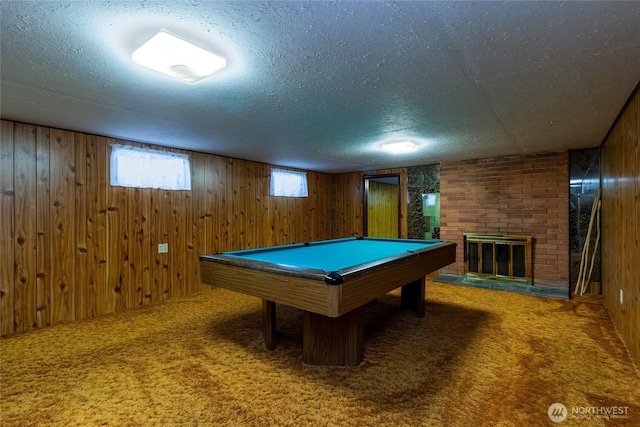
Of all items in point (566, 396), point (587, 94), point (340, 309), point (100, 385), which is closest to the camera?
point (340, 309)

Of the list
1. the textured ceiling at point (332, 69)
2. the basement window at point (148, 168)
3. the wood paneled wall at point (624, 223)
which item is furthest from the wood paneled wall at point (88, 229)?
the wood paneled wall at point (624, 223)

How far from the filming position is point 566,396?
1821 millimetres

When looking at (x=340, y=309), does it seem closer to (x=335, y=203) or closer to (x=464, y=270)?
(x=464, y=270)

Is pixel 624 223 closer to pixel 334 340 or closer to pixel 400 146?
pixel 400 146

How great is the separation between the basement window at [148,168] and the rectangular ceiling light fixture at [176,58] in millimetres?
2189

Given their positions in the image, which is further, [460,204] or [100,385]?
[460,204]

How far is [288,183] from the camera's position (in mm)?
5504

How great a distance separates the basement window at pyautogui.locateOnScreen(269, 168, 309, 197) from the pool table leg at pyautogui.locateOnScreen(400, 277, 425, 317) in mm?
2813

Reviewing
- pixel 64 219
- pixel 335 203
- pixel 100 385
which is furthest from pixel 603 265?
pixel 64 219

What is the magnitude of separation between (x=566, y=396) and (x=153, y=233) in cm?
406

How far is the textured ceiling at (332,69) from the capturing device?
126 cm

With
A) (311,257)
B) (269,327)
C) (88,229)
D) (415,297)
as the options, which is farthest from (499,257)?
(88,229)

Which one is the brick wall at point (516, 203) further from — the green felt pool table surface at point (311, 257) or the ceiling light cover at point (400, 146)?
the green felt pool table surface at point (311, 257)

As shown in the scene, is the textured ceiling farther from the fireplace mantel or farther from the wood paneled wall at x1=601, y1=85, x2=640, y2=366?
the fireplace mantel
